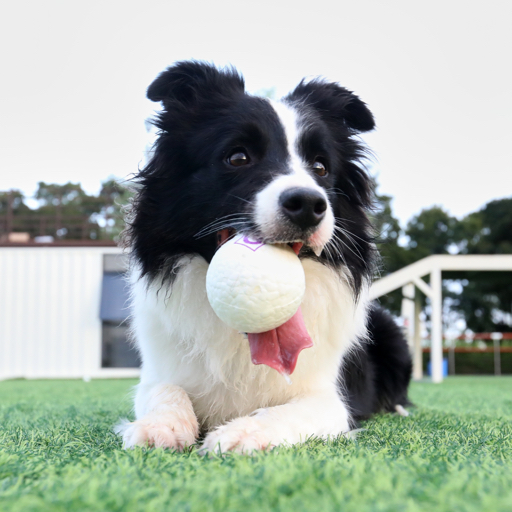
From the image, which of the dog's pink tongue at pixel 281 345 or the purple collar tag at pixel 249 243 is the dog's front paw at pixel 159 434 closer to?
the dog's pink tongue at pixel 281 345

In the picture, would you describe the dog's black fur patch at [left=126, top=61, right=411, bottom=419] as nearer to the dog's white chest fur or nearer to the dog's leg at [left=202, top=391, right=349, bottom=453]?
the dog's white chest fur

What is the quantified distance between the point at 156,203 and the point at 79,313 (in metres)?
12.5

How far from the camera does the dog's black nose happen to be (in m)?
1.99

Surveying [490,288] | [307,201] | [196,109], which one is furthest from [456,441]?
[490,288]

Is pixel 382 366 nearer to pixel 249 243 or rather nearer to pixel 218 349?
pixel 218 349

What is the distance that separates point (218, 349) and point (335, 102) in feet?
5.09

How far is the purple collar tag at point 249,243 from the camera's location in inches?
77.2

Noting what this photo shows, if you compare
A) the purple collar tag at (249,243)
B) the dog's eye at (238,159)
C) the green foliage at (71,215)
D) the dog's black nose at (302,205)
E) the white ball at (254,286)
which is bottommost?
the white ball at (254,286)

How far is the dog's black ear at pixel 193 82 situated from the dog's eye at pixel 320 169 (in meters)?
0.62

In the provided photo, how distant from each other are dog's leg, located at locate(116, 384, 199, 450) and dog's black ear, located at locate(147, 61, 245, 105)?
1484 millimetres

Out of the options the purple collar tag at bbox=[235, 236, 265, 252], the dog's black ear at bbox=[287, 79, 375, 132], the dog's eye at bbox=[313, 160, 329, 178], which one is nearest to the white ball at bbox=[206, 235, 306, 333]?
the purple collar tag at bbox=[235, 236, 265, 252]

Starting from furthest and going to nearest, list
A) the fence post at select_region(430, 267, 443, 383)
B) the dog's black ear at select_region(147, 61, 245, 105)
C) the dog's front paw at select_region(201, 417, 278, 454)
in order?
the fence post at select_region(430, 267, 443, 383) → the dog's black ear at select_region(147, 61, 245, 105) → the dog's front paw at select_region(201, 417, 278, 454)

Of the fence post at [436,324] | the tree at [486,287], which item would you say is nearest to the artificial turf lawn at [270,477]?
the fence post at [436,324]

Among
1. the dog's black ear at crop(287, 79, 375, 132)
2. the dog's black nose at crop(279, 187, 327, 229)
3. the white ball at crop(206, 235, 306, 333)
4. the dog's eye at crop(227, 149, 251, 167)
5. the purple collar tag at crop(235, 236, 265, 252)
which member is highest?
the dog's black ear at crop(287, 79, 375, 132)
